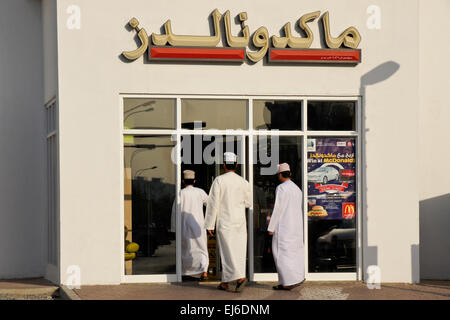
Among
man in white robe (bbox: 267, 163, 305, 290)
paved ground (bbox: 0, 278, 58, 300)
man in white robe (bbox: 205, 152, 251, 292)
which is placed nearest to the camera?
man in white robe (bbox: 205, 152, 251, 292)

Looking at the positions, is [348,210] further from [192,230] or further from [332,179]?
[192,230]

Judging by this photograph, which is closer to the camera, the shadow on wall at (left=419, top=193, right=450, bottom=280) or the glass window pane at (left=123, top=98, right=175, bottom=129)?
the glass window pane at (left=123, top=98, right=175, bottom=129)

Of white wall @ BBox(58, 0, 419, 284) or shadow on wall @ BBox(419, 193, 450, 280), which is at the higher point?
white wall @ BBox(58, 0, 419, 284)

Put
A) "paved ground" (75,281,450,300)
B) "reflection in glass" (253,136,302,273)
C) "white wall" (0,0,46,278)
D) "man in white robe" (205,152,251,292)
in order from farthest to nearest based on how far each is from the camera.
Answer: "white wall" (0,0,46,278) → "reflection in glass" (253,136,302,273) → "man in white robe" (205,152,251,292) → "paved ground" (75,281,450,300)

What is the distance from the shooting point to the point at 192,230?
12695 mm

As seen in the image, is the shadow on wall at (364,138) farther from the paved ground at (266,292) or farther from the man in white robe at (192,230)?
the man in white robe at (192,230)

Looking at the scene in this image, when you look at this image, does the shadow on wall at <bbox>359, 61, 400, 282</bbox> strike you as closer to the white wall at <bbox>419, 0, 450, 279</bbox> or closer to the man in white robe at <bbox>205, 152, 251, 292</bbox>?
the white wall at <bbox>419, 0, 450, 279</bbox>

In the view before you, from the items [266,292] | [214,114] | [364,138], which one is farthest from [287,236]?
[214,114]

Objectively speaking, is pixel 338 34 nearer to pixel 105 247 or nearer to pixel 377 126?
pixel 377 126

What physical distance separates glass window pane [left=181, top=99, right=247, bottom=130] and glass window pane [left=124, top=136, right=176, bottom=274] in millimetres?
476

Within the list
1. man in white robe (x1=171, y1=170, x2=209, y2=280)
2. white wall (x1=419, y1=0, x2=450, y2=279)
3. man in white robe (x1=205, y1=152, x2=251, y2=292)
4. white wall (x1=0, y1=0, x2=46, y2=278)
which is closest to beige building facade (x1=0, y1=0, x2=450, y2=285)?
man in white robe (x1=171, y1=170, x2=209, y2=280)

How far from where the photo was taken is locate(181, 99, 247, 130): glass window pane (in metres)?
12.7

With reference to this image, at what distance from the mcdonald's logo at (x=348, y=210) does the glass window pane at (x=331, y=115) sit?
47.8 inches

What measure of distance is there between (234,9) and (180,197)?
304 centimetres
